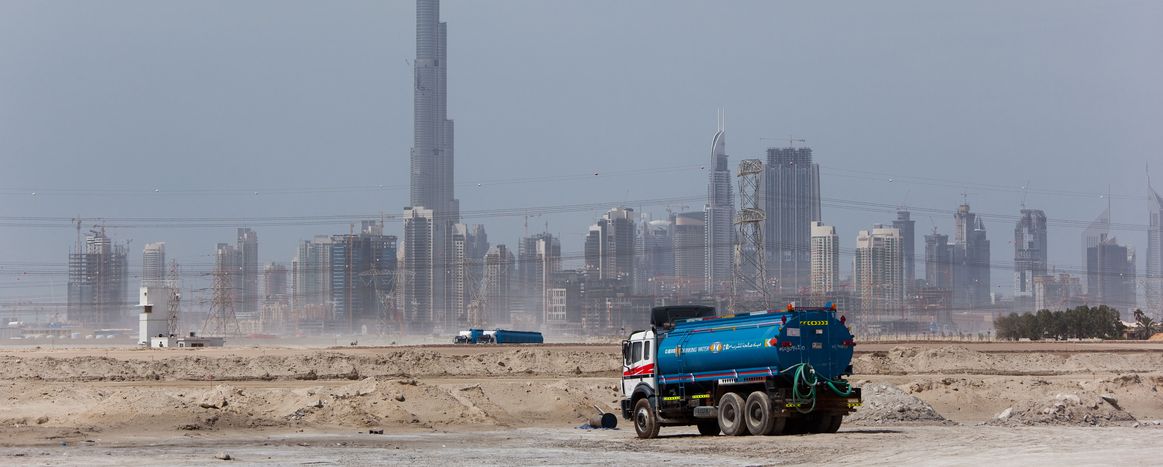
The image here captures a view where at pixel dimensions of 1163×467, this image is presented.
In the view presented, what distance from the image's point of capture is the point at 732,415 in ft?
131

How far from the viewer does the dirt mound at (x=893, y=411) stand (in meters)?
46.8

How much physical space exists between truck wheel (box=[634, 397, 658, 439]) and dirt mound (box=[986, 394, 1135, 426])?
37.8 feet

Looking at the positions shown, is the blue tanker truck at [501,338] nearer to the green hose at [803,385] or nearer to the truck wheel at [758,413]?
the truck wheel at [758,413]

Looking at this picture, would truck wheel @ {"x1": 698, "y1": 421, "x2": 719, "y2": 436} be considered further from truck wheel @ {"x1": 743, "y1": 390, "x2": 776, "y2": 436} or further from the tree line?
the tree line

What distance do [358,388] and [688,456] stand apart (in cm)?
1895

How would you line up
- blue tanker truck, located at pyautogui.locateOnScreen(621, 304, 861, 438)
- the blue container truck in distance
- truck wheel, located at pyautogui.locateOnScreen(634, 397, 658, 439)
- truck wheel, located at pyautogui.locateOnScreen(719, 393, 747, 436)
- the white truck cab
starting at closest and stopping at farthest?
blue tanker truck, located at pyautogui.locateOnScreen(621, 304, 861, 438) < truck wheel, located at pyautogui.locateOnScreen(719, 393, 747, 436) < truck wheel, located at pyautogui.locateOnScreen(634, 397, 658, 439) < the white truck cab < the blue container truck in distance

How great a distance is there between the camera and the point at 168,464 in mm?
31953

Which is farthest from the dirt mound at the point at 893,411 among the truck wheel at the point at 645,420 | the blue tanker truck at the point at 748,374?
the truck wheel at the point at 645,420

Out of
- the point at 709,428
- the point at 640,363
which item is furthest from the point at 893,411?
the point at 640,363

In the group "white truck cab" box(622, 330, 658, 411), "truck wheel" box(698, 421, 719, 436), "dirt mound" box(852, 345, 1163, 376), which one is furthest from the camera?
"dirt mound" box(852, 345, 1163, 376)

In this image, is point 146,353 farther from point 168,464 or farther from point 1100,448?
point 1100,448

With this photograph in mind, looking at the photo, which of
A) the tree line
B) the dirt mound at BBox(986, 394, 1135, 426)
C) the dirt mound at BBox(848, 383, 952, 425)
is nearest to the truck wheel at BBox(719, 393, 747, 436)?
the dirt mound at BBox(848, 383, 952, 425)

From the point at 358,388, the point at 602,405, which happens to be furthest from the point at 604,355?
the point at 358,388

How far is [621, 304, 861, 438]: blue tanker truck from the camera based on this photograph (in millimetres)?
38125
